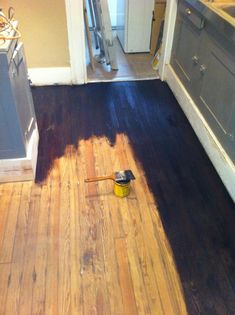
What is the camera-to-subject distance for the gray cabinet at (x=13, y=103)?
153 centimetres

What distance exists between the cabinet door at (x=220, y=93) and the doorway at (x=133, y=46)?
109 centimetres

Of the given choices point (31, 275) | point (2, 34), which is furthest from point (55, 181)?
point (2, 34)

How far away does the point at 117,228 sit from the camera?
1.68 meters

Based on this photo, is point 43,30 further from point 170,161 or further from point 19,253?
point 19,253

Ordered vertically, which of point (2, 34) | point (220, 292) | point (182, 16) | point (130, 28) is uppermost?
point (2, 34)

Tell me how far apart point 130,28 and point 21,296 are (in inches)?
122

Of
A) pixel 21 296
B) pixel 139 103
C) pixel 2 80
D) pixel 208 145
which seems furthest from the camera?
pixel 139 103

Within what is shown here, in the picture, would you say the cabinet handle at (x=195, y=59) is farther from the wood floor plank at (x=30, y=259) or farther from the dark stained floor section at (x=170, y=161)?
the wood floor plank at (x=30, y=259)

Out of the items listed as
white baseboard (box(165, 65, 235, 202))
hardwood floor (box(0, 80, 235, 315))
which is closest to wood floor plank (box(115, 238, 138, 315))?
hardwood floor (box(0, 80, 235, 315))

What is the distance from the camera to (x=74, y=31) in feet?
8.83

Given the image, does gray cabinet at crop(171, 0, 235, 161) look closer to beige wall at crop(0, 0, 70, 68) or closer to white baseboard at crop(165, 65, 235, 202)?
white baseboard at crop(165, 65, 235, 202)

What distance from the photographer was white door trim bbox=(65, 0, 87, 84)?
2572 mm

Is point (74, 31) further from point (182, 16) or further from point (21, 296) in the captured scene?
point (21, 296)

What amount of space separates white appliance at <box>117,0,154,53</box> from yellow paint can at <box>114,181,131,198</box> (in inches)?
93.4
